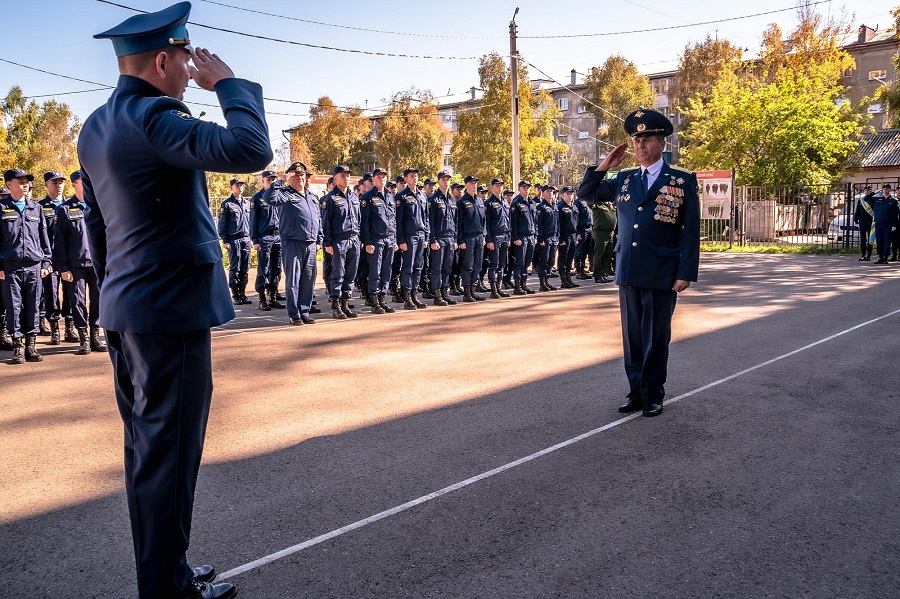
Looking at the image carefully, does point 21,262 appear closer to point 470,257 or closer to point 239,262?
point 239,262

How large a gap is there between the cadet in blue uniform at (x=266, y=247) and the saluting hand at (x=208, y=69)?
36.3 feet

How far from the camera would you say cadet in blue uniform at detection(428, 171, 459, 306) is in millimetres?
13750

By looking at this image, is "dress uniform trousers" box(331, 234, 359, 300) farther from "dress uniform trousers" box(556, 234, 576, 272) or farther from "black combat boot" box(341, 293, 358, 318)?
"dress uniform trousers" box(556, 234, 576, 272)

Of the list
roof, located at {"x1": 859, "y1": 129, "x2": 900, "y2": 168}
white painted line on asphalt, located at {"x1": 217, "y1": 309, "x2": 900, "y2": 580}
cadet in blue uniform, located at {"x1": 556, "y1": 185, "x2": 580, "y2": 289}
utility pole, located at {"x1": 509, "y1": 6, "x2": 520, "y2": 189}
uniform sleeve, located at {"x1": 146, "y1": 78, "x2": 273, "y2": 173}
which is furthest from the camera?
roof, located at {"x1": 859, "y1": 129, "x2": 900, "y2": 168}

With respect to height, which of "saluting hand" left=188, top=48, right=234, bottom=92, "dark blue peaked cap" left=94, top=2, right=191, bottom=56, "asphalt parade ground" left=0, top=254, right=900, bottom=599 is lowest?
"asphalt parade ground" left=0, top=254, right=900, bottom=599

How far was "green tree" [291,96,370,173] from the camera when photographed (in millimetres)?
Result: 54625

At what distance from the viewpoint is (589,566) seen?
325 centimetres

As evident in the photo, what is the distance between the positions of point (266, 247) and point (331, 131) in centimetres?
4304

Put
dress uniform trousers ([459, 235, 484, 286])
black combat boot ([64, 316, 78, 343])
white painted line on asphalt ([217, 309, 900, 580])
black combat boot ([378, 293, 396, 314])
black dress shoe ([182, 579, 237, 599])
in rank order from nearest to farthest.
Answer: black dress shoe ([182, 579, 237, 599]) → white painted line on asphalt ([217, 309, 900, 580]) → black combat boot ([64, 316, 78, 343]) → black combat boot ([378, 293, 396, 314]) → dress uniform trousers ([459, 235, 484, 286])

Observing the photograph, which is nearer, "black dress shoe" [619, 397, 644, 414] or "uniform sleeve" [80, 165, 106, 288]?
"uniform sleeve" [80, 165, 106, 288]

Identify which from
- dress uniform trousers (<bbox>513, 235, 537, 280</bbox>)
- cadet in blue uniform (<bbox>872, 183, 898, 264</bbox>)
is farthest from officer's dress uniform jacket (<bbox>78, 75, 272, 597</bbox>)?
cadet in blue uniform (<bbox>872, 183, 898, 264</bbox>)

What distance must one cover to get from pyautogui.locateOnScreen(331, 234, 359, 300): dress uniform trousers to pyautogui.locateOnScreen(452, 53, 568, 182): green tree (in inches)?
1271

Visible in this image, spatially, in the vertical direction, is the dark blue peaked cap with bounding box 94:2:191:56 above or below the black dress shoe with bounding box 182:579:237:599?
above

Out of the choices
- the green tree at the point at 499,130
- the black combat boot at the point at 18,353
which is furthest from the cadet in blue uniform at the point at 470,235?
the green tree at the point at 499,130
